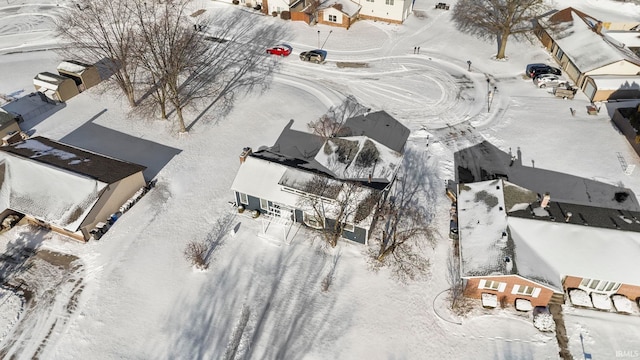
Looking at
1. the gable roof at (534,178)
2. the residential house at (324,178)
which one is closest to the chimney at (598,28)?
the gable roof at (534,178)

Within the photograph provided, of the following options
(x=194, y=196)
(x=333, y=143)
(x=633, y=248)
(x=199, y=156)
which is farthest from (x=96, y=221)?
(x=633, y=248)

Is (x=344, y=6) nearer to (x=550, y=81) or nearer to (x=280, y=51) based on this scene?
(x=280, y=51)

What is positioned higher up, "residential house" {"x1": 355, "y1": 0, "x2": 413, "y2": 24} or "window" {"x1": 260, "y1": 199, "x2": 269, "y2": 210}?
"residential house" {"x1": 355, "y1": 0, "x2": 413, "y2": 24}

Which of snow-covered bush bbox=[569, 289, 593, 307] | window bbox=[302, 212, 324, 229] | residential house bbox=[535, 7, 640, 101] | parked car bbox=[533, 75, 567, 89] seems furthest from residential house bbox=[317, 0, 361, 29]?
snow-covered bush bbox=[569, 289, 593, 307]

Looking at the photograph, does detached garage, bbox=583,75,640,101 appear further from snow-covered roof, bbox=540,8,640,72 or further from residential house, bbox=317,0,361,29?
residential house, bbox=317,0,361,29

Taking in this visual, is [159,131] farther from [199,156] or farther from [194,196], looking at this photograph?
[194,196]

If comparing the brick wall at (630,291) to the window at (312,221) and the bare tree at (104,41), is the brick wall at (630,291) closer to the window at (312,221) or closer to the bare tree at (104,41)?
the window at (312,221)
